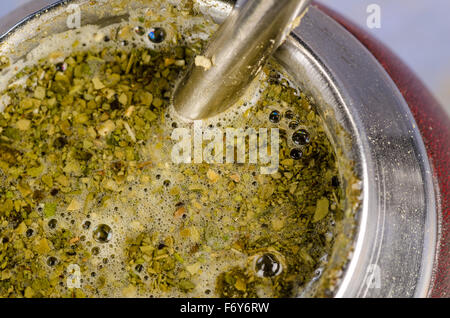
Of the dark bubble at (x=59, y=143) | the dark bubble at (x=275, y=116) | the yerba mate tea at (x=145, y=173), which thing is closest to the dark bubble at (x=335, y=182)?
the yerba mate tea at (x=145, y=173)

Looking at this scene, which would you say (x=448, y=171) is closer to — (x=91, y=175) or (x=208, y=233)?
(x=208, y=233)

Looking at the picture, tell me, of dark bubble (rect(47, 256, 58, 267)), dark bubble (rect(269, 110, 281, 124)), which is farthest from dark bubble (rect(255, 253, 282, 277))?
dark bubble (rect(47, 256, 58, 267))

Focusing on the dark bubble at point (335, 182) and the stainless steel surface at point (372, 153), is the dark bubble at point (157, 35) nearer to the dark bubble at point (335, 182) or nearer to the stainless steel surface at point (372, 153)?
the stainless steel surface at point (372, 153)

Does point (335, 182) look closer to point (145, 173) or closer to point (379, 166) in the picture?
point (379, 166)

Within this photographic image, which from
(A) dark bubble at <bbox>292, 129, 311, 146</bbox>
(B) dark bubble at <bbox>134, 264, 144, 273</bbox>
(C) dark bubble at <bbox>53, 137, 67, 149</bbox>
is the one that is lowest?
(B) dark bubble at <bbox>134, 264, 144, 273</bbox>

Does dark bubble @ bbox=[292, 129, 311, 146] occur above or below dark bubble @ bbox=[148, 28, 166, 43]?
below

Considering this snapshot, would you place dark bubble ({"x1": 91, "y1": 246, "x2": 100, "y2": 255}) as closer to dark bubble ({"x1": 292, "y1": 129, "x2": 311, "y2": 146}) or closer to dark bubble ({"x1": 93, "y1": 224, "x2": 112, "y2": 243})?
dark bubble ({"x1": 93, "y1": 224, "x2": 112, "y2": 243})
